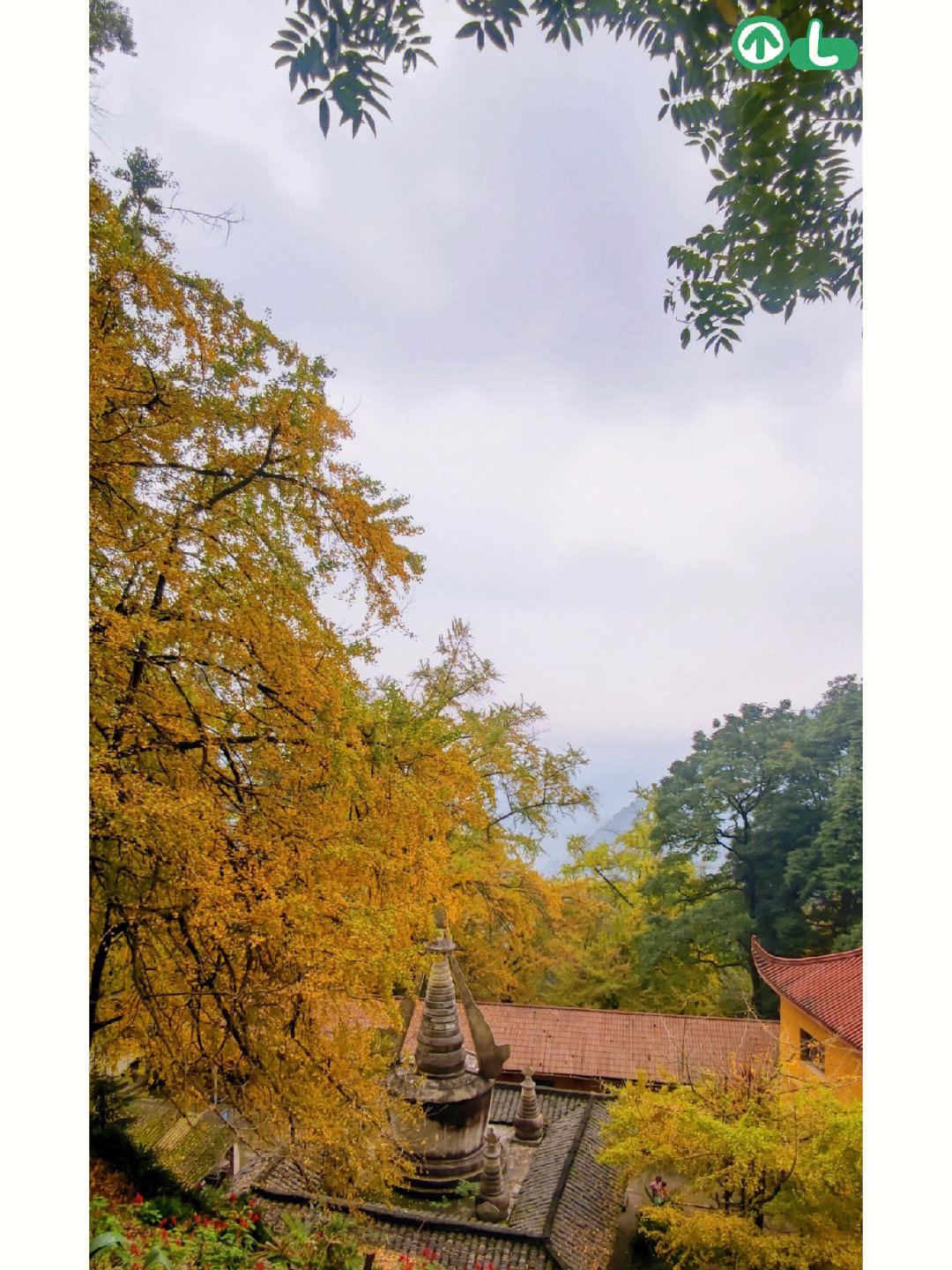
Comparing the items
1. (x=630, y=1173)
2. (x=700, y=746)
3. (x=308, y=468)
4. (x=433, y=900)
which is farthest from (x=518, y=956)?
(x=308, y=468)

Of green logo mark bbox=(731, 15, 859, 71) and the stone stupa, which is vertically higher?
green logo mark bbox=(731, 15, 859, 71)

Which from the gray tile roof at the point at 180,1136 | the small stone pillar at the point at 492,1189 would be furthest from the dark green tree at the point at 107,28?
the small stone pillar at the point at 492,1189

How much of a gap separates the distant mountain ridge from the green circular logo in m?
1.88

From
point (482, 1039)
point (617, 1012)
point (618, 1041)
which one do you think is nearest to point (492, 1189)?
point (482, 1039)

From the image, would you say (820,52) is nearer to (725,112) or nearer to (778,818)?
(725,112)

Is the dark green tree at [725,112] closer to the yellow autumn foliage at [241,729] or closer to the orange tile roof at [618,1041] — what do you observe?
the yellow autumn foliage at [241,729]

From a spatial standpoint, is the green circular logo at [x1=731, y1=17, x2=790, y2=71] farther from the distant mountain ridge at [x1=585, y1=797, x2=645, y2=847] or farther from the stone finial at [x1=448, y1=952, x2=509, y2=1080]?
the stone finial at [x1=448, y1=952, x2=509, y2=1080]

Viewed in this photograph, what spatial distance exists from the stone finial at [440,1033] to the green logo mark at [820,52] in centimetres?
327

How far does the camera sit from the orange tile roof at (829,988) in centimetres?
157

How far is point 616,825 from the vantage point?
2.12 meters

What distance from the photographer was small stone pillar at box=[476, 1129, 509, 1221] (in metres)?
2.69

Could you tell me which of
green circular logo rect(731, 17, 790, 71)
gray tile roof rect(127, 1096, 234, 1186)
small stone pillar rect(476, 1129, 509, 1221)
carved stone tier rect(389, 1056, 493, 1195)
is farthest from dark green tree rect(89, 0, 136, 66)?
small stone pillar rect(476, 1129, 509, 1221)

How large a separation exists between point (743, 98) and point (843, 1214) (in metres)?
2.78

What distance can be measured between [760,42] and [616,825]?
6.77ft
